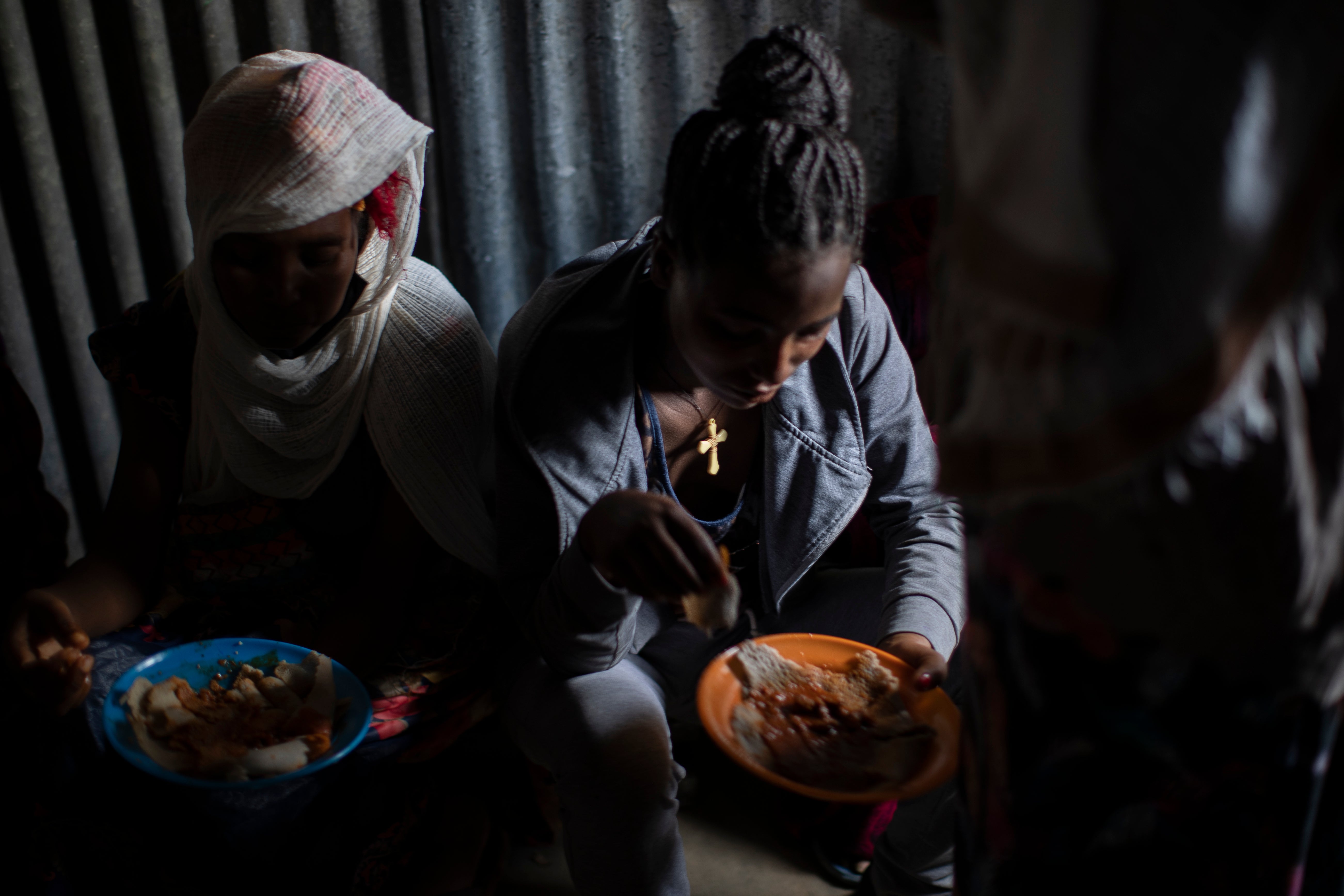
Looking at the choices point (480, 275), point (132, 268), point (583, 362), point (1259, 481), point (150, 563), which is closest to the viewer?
point (1259, 481)

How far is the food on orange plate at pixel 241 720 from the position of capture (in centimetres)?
121

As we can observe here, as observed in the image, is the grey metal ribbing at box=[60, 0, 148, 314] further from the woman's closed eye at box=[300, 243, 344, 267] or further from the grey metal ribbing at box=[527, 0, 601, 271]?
the grey metal ribbing at box=[527, 0, 601, 271]

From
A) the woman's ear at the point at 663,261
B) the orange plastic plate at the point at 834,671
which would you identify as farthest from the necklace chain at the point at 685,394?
the orange plastic plate at the point at 834,671

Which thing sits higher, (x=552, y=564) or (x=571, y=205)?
(x=571, y=205)

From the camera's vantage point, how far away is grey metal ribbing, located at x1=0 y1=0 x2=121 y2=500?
70.4 inches

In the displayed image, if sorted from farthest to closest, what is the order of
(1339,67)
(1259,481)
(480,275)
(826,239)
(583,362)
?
(480,275)
(583,362)
(826,239)
(1259,481)
(1339,67)

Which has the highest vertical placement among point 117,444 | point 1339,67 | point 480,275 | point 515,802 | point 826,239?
point 1339,67

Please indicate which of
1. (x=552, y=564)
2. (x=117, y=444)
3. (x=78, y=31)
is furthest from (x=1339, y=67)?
(x=117, y=444)

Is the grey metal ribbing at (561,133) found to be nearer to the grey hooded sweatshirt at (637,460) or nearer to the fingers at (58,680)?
the grey hooded sweatshirt at (637,460)

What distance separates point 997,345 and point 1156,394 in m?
0.14

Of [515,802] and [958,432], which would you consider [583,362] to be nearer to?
[958,432]

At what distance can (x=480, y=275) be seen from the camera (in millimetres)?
2178

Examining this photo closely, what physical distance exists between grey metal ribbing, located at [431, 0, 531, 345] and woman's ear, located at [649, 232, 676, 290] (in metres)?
0.91

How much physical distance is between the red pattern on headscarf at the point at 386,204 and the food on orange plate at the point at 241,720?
75cm
